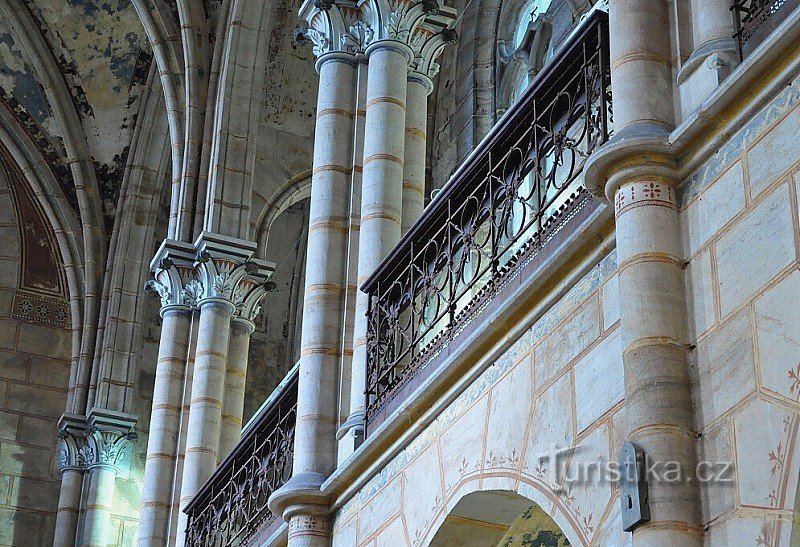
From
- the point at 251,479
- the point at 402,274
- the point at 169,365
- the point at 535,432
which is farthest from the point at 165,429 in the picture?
the point at 535,432

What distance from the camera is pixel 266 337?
663 inches

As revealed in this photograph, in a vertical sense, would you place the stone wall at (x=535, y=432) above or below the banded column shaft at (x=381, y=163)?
below

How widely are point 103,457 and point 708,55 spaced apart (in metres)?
10.9

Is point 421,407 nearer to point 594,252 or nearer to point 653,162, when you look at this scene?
point 594,252

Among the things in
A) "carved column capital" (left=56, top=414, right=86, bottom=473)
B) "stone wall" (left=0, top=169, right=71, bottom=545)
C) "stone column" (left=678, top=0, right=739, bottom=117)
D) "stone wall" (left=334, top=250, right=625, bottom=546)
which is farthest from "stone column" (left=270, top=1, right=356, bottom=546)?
"stone wall" (left=0, top=169, right=71, bottom=545)

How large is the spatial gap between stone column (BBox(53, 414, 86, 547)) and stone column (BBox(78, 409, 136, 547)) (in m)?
0.07

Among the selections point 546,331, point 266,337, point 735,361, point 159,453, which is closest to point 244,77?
point 159,453

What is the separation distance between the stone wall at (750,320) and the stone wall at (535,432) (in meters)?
0.51

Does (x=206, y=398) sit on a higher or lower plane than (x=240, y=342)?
lower

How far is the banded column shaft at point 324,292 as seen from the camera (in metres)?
8.23

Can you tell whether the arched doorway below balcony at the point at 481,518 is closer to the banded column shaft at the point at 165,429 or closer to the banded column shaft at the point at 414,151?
the banded column shaft at the point at 414,151

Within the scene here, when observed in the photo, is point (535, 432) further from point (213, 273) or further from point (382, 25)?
point (213, 273)

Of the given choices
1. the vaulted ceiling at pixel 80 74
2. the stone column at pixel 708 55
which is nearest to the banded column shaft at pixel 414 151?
the stone column at pixel 708 55

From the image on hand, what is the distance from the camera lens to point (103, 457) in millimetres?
15203
